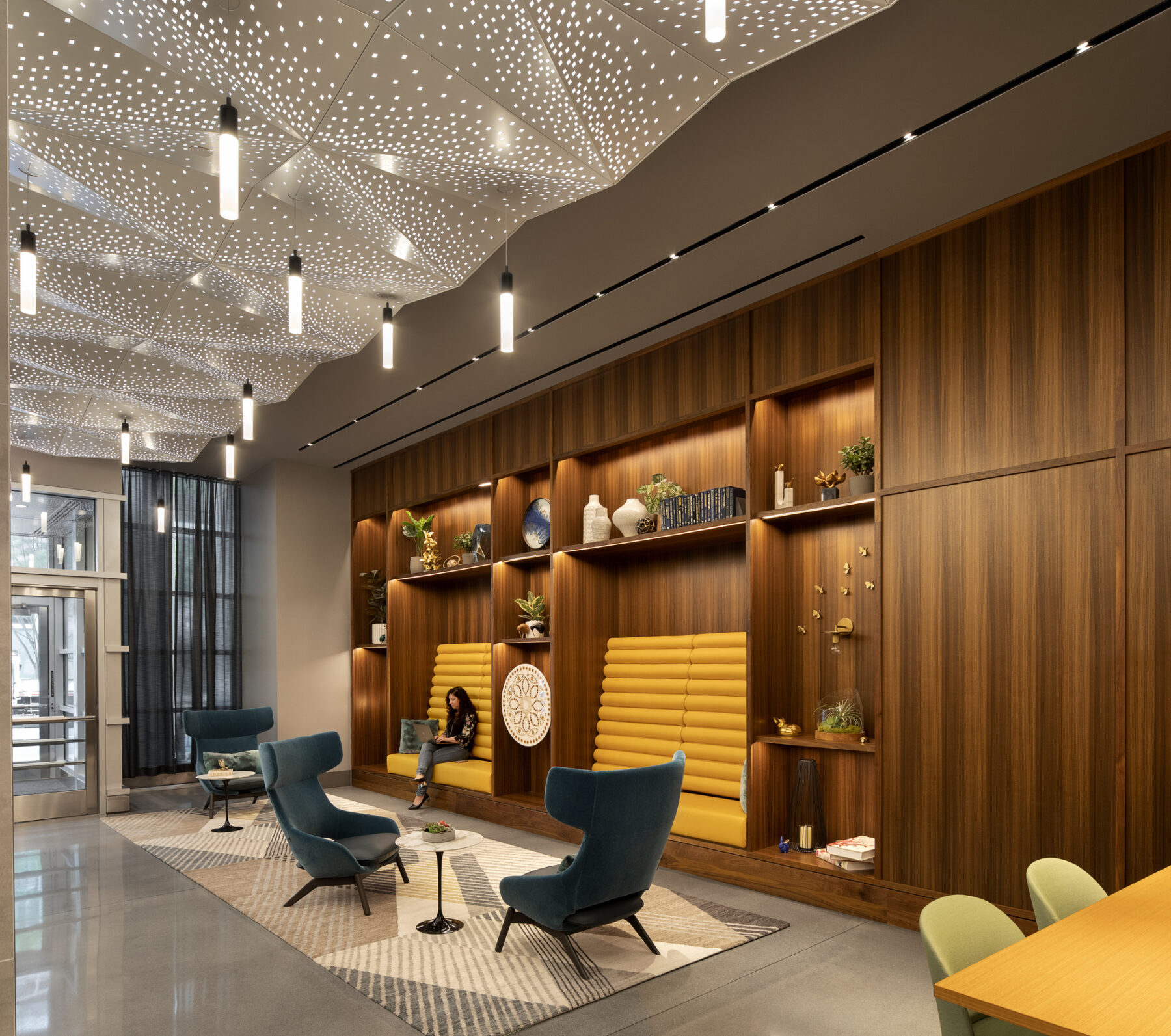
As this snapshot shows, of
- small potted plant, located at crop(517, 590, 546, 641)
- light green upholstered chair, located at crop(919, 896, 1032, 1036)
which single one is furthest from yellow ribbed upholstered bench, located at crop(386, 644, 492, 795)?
light green upholstered chair, located at crop(919, 896, 1032, 1036)

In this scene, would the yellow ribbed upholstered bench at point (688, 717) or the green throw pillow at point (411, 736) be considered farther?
the green throw pillow at point (411, 736)

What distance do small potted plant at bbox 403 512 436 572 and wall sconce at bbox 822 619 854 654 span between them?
459 centimetres

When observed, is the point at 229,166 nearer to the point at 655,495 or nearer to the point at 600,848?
the point at 600,848

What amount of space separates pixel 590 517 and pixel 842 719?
2437 millimetres

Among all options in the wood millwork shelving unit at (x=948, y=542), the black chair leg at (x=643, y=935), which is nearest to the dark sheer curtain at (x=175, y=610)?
the wood millwork shelving unit at (x=948, y=542)

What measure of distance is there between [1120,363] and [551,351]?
3463mm

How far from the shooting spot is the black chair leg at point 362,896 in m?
4.46

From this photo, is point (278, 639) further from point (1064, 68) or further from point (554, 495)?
point (1064, 68)

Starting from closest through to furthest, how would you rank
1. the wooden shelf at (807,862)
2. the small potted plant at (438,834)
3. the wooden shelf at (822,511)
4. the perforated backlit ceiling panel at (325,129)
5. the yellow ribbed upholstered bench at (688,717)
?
the perforated backlit ceiling panel at (325,129)
the small potted plant at (438,834)
the wooden shelf at (807,862)
the wooden shelf at (822,511)
the yellow ribbed upholstered bench at (688,717)

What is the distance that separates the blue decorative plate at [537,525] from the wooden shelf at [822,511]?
2290 millimetres

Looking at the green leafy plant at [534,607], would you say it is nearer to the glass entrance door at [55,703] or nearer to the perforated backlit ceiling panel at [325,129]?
the perforated backlit ceiling panel at [325,129]

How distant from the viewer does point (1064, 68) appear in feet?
9.98

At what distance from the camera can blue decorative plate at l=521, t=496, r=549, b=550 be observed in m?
6.98

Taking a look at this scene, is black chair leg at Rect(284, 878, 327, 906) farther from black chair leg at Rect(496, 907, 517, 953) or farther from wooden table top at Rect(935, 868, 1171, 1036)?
wooden table top at Rect(935, 868, 1171, 1036)
